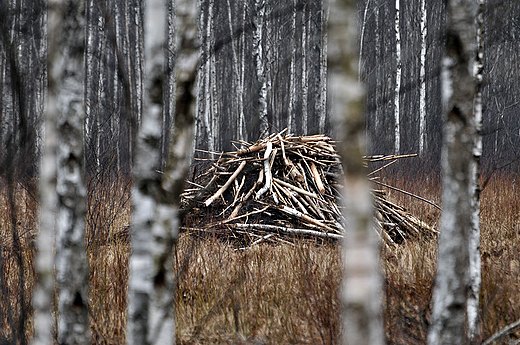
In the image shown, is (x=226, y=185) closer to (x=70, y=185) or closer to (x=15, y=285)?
(x=15, y=285)

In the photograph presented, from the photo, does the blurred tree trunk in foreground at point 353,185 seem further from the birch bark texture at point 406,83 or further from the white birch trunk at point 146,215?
the birch bark texture at point 406,83

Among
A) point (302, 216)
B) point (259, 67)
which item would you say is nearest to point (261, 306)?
point (302, 216)

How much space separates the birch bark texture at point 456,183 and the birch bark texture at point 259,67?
0.60 metres

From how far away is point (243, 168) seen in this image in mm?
5715

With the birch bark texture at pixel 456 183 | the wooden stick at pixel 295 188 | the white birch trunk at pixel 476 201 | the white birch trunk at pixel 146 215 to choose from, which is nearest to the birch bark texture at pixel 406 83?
the wooden stick at pixel 295 188

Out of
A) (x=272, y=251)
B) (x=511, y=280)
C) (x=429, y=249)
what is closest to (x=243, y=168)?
(x=272, y=251)

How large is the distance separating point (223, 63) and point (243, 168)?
2089 centimetres

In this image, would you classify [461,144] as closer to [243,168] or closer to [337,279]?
[337,279]

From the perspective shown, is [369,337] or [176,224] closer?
[369,337]

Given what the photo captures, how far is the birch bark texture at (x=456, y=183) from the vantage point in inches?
58.9

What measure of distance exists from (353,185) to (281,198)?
4.35 metres

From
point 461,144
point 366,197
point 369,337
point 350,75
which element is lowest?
point 369,337

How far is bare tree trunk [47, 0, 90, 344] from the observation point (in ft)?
5.35

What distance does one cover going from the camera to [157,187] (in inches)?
49.3
